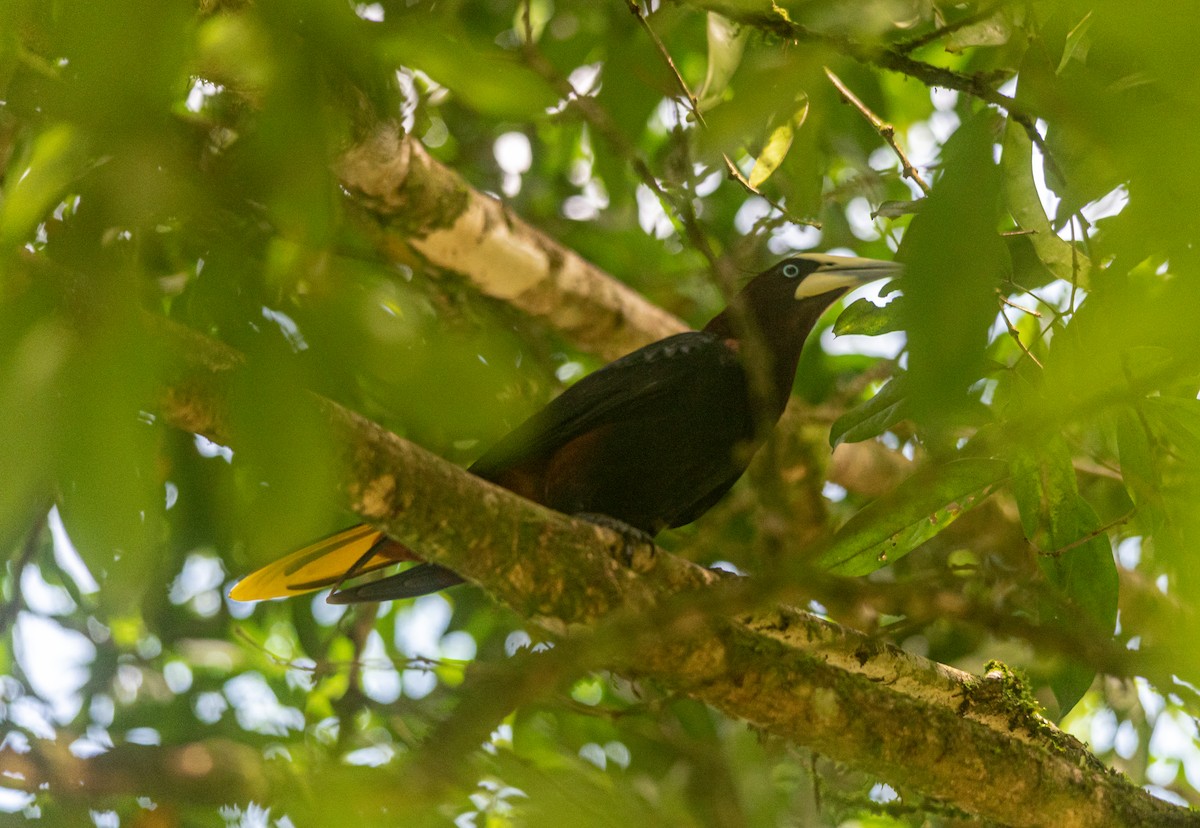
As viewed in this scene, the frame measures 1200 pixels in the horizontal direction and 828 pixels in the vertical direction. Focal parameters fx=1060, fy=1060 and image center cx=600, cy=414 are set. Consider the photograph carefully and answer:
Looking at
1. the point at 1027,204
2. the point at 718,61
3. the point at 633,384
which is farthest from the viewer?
the point at 633,384

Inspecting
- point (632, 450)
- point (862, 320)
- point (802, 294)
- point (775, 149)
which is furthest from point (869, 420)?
point (802, 294)

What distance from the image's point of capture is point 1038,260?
93.7 inches

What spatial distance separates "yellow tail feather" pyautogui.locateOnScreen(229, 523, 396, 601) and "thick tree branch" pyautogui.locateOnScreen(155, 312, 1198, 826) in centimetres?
100

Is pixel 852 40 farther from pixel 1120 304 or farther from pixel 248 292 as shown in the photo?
pixel 248 292

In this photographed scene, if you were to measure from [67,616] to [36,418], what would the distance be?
9.76ft

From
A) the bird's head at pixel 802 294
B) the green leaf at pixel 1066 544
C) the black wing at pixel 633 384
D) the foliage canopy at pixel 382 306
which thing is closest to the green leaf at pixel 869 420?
the foliage canopy at pixel 382 306

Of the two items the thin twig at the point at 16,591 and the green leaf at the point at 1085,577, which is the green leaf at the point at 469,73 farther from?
the thin twig at the point at 16,591

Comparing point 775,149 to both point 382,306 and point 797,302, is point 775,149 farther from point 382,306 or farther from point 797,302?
point 382,306

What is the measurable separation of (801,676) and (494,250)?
2.06m

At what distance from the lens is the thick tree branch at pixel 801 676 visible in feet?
6.97

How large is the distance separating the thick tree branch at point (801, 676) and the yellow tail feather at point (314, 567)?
3.29ft

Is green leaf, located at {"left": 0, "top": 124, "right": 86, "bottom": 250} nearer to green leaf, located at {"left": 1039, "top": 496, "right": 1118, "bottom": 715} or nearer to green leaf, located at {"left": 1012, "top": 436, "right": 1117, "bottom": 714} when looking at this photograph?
green leaf, located at {"left": 1012, "top": 436, "right": 1117, "bottom": 714}

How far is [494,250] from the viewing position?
155 inches

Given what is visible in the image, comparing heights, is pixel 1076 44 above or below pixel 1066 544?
above
